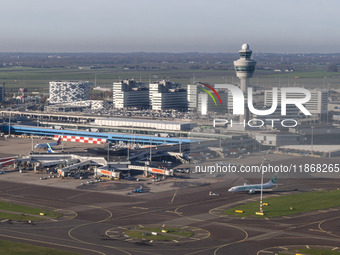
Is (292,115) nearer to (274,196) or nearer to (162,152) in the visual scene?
(274,196)

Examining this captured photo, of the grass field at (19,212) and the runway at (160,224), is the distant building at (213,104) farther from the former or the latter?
the grass field at (19,212)

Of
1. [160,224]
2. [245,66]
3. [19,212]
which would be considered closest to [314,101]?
[245,66]

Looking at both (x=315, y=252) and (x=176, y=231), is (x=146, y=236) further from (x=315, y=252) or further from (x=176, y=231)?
(x=315, y=252)

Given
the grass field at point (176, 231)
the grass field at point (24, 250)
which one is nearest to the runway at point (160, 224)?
the grass field at point (176, 231)

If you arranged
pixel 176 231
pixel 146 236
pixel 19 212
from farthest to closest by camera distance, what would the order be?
1. pixel 19 212
2. pixel 176 231
3. pixel 146 236

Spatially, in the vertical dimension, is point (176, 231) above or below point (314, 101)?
below

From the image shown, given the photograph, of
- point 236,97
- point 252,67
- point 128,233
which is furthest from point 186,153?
point 128,233

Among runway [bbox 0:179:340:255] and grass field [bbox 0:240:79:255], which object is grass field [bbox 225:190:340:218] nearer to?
runway [bbox 0:179:340:255]

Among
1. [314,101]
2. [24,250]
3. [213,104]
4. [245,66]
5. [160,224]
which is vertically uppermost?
[245,66]
